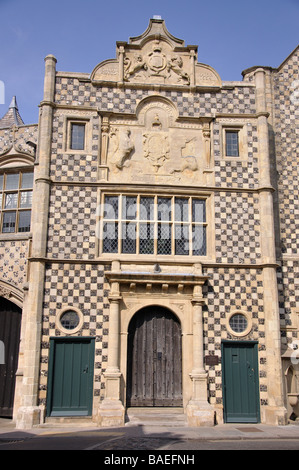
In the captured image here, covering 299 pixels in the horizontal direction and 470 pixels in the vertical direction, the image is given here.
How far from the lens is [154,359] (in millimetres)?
15562

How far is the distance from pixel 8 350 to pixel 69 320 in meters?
3.55

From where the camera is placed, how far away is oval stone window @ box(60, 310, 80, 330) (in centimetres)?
1553

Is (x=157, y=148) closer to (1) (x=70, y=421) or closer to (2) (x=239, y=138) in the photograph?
(2) (x=239, y=138)

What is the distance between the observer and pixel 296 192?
706 inches

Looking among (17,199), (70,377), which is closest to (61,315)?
(70,377)

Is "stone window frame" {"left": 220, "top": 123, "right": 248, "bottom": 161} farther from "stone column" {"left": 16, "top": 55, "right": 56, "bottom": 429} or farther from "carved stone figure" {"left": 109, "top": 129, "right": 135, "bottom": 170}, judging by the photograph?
"stone column" {"left": 16, "top": 55, "right": 56, "bottom": 429}

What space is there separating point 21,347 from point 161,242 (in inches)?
241

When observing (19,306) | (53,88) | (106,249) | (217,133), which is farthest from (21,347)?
(217,133)

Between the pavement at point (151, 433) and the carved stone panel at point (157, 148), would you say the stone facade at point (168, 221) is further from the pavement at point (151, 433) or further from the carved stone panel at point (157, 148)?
the pavement at point (151, 433)

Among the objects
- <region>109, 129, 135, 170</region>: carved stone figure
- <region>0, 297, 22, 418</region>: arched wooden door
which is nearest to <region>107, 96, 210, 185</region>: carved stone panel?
<region>109, 129, 135, 170</region>: carved stone figure

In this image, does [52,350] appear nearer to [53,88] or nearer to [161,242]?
[161,242]

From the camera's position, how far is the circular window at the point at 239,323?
15.9m

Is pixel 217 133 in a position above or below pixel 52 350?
above

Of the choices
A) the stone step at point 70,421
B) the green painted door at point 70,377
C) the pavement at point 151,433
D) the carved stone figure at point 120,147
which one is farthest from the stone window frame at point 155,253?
the pavement at point 151,433
